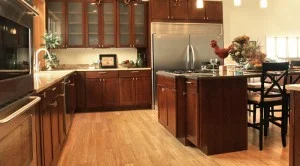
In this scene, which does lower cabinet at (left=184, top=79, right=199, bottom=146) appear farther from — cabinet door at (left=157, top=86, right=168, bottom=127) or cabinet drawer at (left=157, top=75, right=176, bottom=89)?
cabinet door at (left=157, top=86, right=168, bottom=127)

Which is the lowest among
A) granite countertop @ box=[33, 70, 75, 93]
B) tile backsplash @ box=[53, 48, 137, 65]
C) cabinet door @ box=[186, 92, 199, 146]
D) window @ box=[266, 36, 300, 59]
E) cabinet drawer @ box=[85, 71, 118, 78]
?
cabinet door @ box=[186, 92, 199, 146]

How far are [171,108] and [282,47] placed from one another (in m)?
5.50

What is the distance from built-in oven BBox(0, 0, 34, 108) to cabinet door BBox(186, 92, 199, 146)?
182 cm

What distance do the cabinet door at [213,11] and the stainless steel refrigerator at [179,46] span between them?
14.0 inches

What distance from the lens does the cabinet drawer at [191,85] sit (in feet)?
10.3

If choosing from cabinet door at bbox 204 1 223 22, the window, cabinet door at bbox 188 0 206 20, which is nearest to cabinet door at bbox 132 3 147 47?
cabinet door at bbox 188 0 206 20

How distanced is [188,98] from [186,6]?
331 centimetres

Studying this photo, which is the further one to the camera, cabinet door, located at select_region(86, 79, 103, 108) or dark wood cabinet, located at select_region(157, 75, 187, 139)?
cabinet door, located at select_region(86, 79, 103, 108)

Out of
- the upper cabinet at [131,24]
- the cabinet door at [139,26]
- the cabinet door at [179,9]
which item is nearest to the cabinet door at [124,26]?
the upper cabinet at [131,24]

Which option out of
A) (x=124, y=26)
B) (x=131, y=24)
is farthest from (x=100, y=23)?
(x=131, y=24)

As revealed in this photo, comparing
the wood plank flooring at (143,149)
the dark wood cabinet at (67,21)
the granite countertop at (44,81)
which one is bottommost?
the wood plank flooring at (143,149)

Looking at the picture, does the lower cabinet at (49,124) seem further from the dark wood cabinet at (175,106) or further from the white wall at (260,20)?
the white wall at (260,20)

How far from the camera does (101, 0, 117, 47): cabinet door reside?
6043 mm

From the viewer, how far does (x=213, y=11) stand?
6.28 metres
